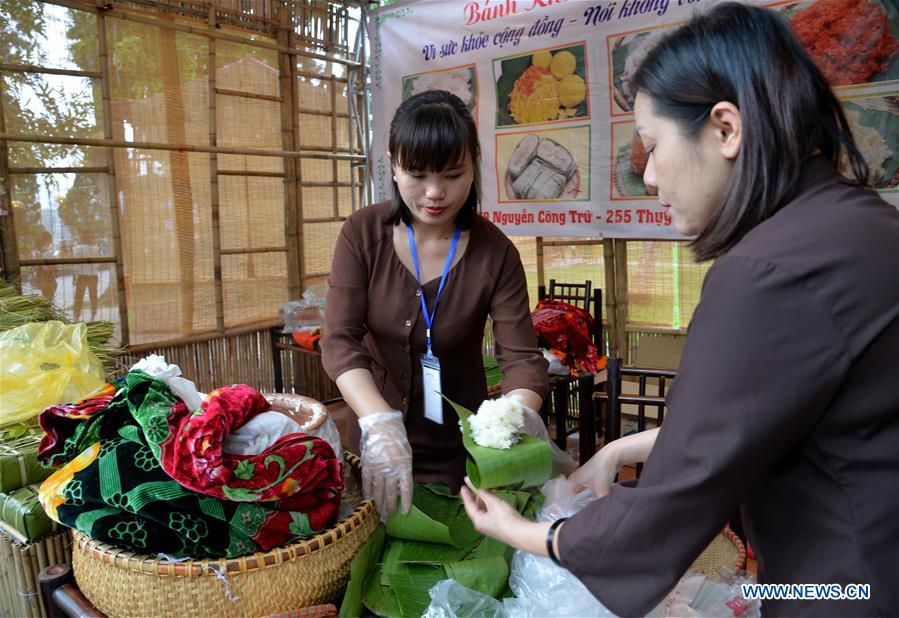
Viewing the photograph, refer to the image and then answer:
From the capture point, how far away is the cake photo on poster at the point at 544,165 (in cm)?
402

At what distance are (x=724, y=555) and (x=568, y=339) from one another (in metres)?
2.19

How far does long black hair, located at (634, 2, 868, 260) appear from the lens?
2.37 feet

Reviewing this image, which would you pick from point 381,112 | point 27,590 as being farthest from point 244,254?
point 27,590

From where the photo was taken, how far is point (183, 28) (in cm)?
432

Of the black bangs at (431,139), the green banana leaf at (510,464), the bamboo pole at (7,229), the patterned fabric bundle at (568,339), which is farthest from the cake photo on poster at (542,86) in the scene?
the green banana leaf at (510,464)

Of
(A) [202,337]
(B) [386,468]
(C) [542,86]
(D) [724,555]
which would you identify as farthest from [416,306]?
(A) [202,337]

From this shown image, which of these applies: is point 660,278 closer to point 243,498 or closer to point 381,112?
point 381,112

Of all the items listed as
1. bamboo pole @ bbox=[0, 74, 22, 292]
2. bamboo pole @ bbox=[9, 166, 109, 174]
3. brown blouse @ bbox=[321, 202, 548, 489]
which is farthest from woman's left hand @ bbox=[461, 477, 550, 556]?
bamboo pole @ bbox=[9, 166, 109, 174]

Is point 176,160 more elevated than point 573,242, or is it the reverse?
point 176,160

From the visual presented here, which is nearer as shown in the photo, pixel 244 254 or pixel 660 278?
pixel 660 278

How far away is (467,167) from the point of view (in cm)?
158

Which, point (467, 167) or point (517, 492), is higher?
point (467, 167)

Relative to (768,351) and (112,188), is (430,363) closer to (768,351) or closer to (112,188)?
(768,351)

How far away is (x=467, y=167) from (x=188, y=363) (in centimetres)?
373
